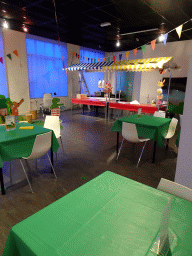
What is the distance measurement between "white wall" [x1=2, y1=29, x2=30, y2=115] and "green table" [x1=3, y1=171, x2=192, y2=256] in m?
6.73

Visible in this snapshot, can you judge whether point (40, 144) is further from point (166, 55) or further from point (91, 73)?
point (91, 73)

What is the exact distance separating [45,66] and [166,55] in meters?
5.38

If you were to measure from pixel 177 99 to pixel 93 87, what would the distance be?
500cm

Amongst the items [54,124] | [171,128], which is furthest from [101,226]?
[171,128]

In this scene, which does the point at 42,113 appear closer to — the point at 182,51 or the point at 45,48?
the point at 45,48

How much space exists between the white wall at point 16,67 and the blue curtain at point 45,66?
28cm

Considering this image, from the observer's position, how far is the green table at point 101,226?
834 mm

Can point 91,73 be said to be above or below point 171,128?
above

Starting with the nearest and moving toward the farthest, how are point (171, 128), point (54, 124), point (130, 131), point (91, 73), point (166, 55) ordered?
point (130, 131)
point (54, 124)
point (171, 128)
point (166, 55)
point (91, 73)

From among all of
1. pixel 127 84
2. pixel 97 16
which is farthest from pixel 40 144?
pixel 127 84

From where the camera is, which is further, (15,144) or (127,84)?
(127,84)

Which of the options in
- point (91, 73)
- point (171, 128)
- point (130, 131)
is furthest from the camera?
point (91, 73)

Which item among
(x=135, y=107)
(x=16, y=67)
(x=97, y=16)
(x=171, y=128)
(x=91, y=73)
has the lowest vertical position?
(x=171, y=128)

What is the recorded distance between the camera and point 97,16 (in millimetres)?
5195
